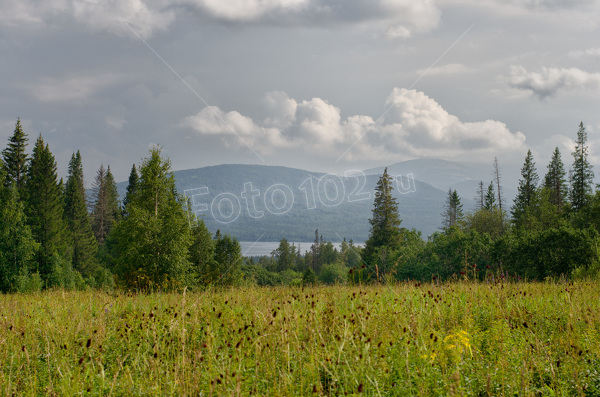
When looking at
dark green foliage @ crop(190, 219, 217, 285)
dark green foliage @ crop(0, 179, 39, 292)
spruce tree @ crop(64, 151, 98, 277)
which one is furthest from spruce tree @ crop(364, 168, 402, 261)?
dark green foliage @ crop(0, 179, 39, 292)

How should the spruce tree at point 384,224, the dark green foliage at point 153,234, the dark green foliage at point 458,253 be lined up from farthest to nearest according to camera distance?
the spruce tree at point 384,224, the dark green foliage at point 458,253, the dark green foliage at point 153,234

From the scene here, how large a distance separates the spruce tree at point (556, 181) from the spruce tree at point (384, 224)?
23974mm

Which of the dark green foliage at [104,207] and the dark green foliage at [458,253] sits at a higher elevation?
the dark green foliage at [104,207]

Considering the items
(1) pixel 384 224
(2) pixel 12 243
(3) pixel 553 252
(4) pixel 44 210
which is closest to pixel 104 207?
(4) pixel 44 210

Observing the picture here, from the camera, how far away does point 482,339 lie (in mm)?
6254

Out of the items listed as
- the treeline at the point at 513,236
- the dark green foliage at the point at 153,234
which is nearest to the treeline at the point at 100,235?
the dark green foliage at the point at 153,234

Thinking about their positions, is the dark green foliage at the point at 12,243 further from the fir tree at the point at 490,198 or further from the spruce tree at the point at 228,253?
the fir tree at the point at 490,198

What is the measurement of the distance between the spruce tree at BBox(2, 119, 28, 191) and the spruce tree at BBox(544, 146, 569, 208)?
2821 inches

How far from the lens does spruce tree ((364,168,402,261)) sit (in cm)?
6297

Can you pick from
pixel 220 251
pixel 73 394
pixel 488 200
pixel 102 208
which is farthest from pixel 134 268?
pixel 488 200

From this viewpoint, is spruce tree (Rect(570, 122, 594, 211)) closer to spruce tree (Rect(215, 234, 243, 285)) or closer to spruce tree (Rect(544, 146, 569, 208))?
spruce tree (Rect(544, 146, 569, 208))

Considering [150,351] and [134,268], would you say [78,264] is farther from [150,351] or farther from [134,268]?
[150,351]

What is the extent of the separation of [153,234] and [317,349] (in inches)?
1006

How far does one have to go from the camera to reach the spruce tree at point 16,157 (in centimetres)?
4981
